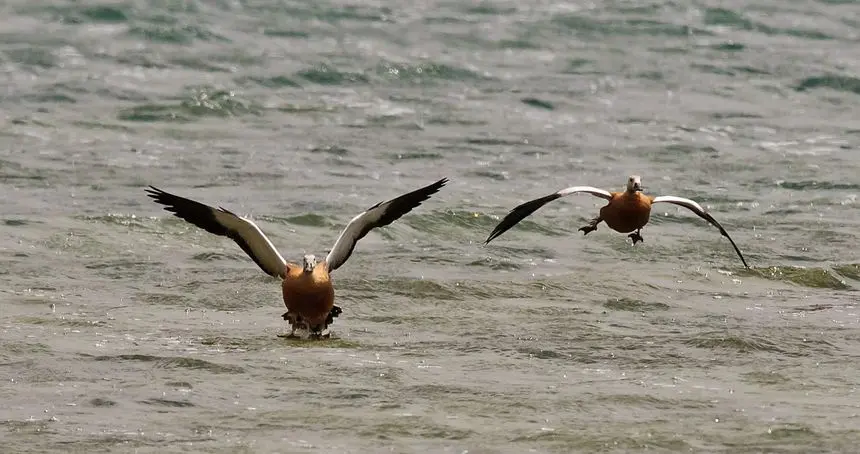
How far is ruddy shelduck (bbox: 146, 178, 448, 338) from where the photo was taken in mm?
12195

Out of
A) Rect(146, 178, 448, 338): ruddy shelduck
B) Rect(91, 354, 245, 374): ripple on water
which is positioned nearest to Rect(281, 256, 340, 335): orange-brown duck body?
Rect(146, 178, 448, 338): ruddy shelduck

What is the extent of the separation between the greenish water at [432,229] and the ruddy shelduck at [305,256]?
35cm

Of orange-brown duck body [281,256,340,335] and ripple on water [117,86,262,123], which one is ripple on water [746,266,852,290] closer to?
orange-brown duck body [281,256,340,335]

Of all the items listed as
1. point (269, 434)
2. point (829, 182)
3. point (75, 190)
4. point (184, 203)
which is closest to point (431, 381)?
point (269, 434)

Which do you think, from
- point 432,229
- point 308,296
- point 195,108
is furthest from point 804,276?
point 195,108

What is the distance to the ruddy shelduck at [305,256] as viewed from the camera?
1220 centimetres

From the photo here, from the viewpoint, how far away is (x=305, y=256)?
12.2 meters

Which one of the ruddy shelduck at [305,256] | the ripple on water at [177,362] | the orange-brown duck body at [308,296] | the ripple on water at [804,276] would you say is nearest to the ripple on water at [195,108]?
the ripple on water at [804,276]

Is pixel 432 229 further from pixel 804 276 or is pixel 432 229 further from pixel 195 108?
pixel 195 108

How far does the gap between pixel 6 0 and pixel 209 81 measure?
27.5ft

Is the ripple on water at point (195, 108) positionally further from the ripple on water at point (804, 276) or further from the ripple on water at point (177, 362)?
the ripple on water at point (177, 362)

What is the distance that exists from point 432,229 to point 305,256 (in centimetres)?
561

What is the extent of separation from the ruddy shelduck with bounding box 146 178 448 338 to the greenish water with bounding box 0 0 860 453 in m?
0.35

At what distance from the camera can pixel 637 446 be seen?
981 cm
